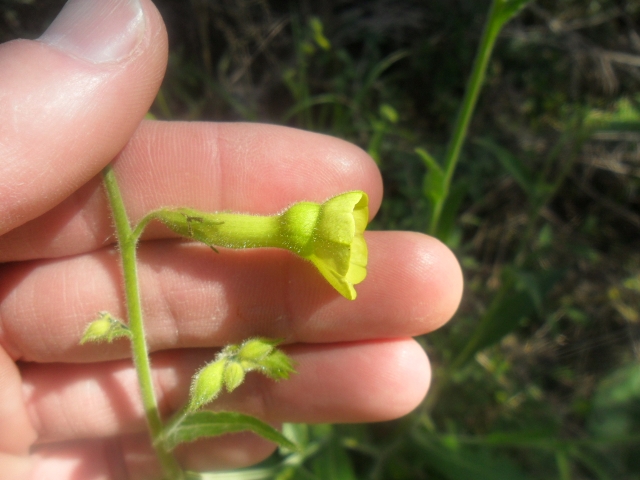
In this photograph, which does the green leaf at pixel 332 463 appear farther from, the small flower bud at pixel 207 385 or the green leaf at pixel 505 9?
the green leaf at pixel 505 9

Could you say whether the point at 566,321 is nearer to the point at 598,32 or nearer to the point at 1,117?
the point at 598,32

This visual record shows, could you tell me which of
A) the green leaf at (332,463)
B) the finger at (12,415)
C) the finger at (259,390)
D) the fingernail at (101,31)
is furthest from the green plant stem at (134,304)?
the green leaf at (332,463)

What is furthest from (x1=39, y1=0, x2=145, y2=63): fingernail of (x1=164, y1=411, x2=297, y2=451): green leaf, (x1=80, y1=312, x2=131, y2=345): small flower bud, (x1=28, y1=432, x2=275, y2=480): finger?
(x1=28, y1=432, x2=275, y2=480): finger

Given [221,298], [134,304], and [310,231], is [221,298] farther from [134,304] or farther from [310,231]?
[310,231]

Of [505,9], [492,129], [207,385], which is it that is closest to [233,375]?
[207,385]

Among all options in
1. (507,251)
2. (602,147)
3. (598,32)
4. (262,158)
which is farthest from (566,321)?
(262,158)

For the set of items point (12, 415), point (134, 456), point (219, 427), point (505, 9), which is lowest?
point (134, 456)

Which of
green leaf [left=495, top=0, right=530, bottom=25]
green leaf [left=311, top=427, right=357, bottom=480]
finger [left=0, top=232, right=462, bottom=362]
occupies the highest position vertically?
green leaf [left=495, top=0, right=530, bottom=25]

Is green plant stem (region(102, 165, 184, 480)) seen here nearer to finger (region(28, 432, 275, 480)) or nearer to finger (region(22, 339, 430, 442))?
finger (region(22, 339, 430, 442))
